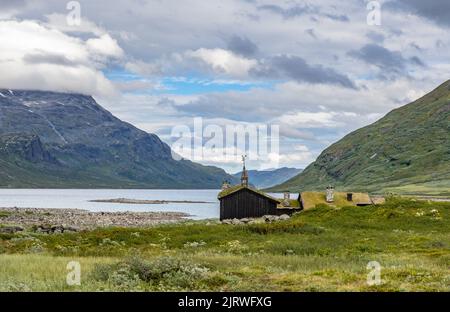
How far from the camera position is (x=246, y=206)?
84125 millimetres

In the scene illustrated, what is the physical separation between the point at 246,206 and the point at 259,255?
4808 cm

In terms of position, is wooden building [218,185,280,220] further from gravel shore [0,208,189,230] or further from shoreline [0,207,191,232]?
gravel shore [0,208,189,230]

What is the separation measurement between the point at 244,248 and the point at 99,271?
19587mm

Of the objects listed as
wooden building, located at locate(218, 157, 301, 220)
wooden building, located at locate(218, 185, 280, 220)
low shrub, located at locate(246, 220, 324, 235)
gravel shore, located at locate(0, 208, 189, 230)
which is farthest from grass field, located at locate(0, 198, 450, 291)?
Result: gravel shore, located at locate(0, 208, 189, 230)

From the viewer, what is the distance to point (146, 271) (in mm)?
23125

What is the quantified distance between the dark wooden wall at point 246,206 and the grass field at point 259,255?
410 inches

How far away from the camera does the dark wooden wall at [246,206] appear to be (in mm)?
83688

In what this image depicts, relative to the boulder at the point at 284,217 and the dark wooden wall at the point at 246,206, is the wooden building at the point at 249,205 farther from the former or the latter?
the boulder at the point at 284,217

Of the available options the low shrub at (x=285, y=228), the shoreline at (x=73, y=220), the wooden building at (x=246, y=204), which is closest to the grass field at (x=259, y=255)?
the low shrub at (x=285, y=228)

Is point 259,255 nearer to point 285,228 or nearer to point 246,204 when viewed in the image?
point 285,228

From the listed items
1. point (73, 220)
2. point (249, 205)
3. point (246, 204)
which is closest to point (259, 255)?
point (249, 205)

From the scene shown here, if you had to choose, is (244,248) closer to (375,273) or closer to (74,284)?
(375,273)
